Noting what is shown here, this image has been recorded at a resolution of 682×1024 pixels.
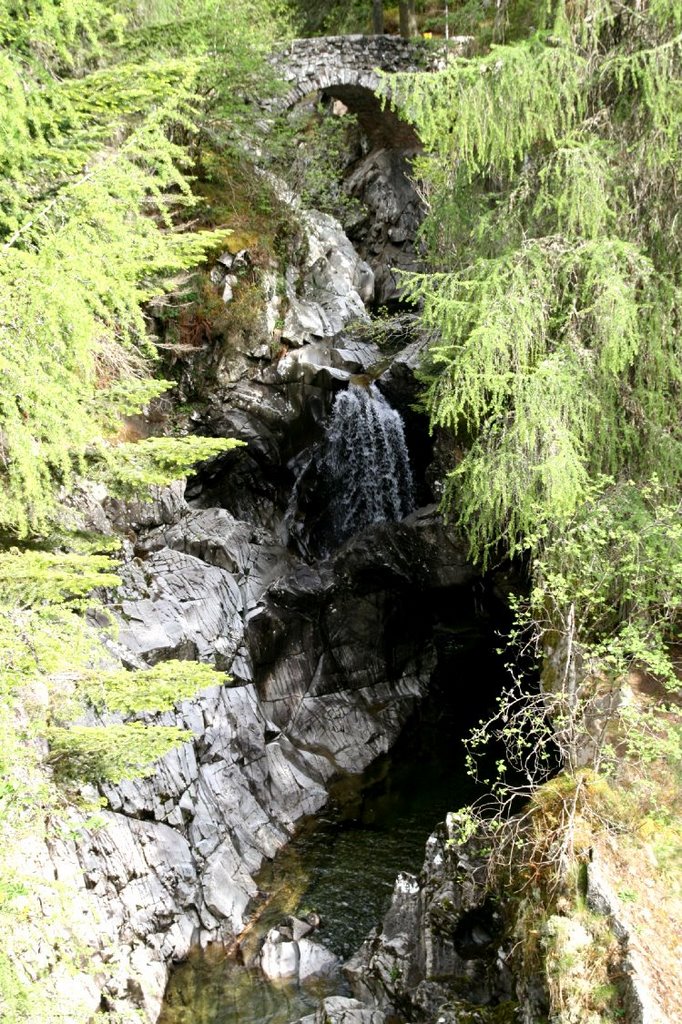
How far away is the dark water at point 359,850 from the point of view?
27.4ft

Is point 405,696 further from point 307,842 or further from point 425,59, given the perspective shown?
point 425,59

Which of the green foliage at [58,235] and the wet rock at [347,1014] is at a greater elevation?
the green foliage at [58,235]

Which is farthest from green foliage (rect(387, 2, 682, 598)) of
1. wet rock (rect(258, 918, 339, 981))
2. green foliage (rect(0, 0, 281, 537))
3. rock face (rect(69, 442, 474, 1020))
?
wet rock (rect(258, 918, 339, 981))

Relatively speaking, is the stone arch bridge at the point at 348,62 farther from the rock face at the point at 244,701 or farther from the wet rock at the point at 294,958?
the wet rock at the point at 294,958

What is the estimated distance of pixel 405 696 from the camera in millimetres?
14758

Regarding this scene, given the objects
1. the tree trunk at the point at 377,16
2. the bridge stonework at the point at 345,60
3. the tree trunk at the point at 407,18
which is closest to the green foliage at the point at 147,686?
the bridge stonework at the point at 345,60

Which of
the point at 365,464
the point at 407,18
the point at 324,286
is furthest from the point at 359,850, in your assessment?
the point at 407,18

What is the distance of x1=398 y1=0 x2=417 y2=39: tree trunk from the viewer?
22109 mm

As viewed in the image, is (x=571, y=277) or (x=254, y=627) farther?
(x=254, y=627)

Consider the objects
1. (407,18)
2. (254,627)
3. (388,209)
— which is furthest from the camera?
(407,18)

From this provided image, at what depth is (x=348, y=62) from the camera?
1900cm

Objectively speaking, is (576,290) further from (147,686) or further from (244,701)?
(244,701)

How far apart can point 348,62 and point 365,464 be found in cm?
1057

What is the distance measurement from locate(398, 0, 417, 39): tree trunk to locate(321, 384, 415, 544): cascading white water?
13.4 metres
